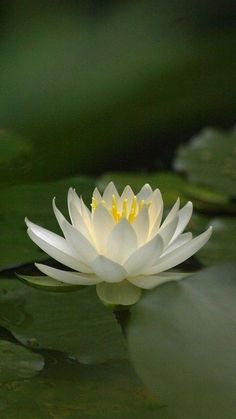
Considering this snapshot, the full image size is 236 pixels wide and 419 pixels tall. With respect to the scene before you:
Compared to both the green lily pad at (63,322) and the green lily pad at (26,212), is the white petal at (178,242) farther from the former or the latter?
the green lily pad at (26,212)

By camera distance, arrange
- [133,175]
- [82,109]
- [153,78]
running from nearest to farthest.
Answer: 1. [133,175]
2. [82,109]
3. [153,78]

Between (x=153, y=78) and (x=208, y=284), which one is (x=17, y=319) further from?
(x=153, y=78)

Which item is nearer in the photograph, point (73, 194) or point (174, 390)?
point (174, 390)

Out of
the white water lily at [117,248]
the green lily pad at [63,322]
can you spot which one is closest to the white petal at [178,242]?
the white water lily at [117,248]

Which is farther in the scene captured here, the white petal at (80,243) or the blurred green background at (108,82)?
the blurred green background at (108,82)

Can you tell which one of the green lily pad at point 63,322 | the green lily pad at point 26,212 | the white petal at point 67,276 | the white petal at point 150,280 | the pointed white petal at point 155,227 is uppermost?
the pointed white petal at point 155,227

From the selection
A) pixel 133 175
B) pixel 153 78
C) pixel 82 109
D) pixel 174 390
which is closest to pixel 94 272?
pixel 174 390

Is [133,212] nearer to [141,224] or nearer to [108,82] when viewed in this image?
[141,224]

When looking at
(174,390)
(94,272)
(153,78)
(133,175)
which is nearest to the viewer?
(174,390)
